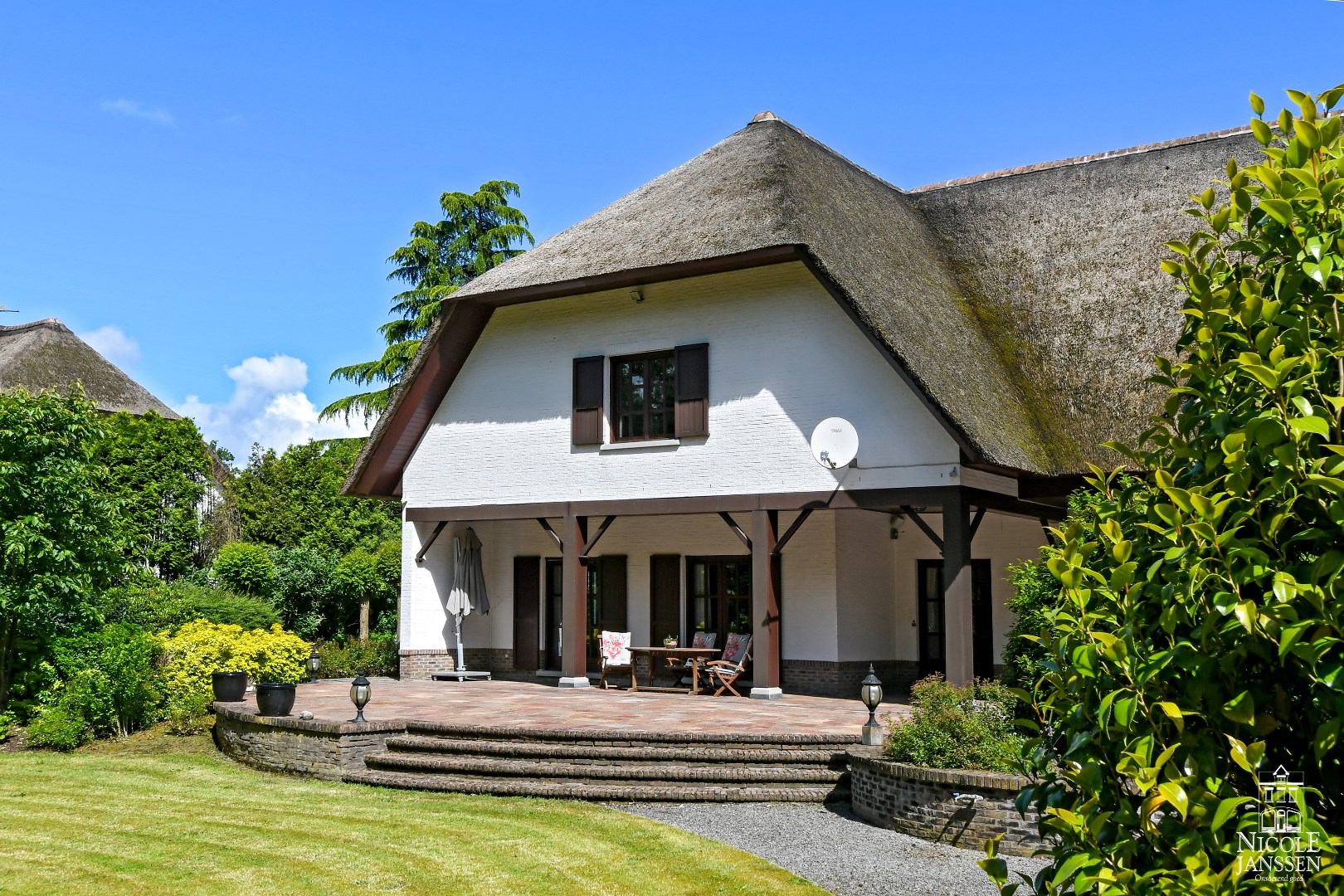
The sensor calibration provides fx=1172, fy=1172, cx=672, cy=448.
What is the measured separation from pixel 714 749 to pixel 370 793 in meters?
3.49

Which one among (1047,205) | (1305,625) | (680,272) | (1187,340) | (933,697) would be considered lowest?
(933,697)

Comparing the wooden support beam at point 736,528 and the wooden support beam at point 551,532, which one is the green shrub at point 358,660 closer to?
the wooden support beam at point 551,532

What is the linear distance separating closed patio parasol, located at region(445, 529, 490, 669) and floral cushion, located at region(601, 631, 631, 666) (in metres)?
3.19

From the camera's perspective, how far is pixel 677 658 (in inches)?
719

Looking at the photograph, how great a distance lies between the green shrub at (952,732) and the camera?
9.62 meters

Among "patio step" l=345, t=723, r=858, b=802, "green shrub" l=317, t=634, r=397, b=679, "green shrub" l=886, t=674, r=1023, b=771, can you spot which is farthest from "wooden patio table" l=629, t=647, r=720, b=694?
"green shrub" l=886, t=674, r=1023, b=771

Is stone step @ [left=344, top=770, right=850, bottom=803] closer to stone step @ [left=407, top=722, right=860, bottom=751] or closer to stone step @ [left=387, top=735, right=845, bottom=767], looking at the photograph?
stone step @ [left=387, top=735, right=845, bottom=767]

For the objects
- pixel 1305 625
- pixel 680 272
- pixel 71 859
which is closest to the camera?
pixel 1305 625

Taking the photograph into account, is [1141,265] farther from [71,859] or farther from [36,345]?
[36,345]

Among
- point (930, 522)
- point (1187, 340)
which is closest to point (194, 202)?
point (930, 522)

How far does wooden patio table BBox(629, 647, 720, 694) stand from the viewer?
658 inches

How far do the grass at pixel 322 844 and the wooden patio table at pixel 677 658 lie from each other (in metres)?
5.56

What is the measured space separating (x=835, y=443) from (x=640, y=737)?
5397 millimetres

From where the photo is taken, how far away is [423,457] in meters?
20.3
